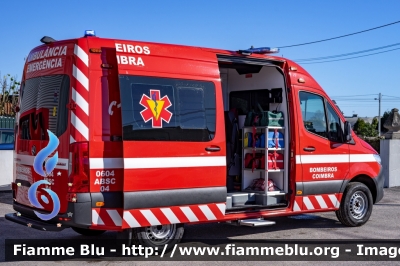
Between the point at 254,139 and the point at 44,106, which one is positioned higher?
the point at 44,106

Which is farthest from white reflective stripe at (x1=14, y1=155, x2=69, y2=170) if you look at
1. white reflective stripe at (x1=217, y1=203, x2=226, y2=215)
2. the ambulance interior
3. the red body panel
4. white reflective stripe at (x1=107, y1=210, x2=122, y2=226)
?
the ambulance interior

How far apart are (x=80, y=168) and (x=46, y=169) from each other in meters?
0.63

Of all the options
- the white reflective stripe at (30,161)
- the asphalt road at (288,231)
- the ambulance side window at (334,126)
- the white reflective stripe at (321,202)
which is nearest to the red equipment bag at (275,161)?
the white reflective stripe at (321,202)

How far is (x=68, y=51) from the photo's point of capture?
702 centimetres

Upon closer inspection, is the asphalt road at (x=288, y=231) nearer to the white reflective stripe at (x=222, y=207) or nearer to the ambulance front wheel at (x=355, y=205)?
the ambulance front wheel at (x=355, y=205)

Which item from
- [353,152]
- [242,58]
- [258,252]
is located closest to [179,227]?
[258,252]

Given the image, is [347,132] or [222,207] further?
[347,132]

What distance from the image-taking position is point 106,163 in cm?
688

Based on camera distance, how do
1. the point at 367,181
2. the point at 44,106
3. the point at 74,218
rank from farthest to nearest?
the point at 367,181 → the point at 44,106 → the point at 74,218

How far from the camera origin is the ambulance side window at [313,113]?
9164 mm

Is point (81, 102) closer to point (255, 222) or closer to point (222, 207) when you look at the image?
point (222, 207)

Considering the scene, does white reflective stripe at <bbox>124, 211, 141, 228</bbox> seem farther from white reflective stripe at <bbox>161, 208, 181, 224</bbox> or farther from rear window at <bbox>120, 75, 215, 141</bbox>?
rear window at <bbox>120, 75, 215, 141</bbox>

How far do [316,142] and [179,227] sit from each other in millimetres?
2897

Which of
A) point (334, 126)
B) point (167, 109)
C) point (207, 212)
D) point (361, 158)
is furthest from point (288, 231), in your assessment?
point (167, 109)
